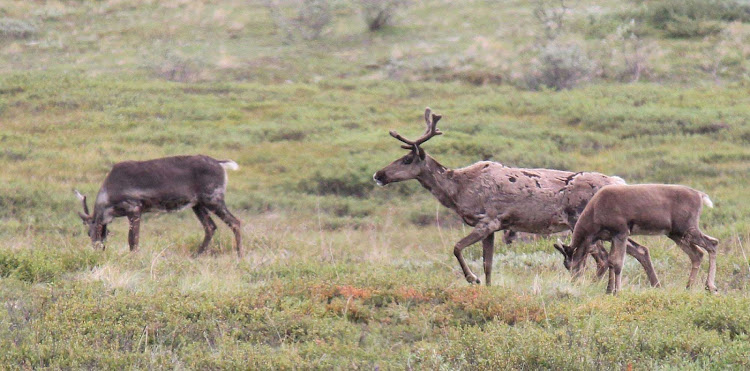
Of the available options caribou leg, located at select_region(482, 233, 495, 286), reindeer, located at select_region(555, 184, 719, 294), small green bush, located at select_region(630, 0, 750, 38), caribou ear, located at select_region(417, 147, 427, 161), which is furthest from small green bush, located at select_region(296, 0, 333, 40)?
reindeer, located at select_region(555, 184, 719, 294)

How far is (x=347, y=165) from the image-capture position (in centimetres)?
→ 2127

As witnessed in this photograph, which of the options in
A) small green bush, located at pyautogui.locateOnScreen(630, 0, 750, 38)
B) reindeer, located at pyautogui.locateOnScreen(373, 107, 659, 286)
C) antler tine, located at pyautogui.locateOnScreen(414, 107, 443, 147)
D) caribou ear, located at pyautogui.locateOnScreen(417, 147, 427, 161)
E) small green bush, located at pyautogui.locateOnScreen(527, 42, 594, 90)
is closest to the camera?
reindeer, located at pyautogui.locateOnScreen(373, 107, 659, 286)

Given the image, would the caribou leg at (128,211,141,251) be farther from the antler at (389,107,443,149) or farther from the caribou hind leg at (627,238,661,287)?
the caribou hind leg at (627,238,661,287)

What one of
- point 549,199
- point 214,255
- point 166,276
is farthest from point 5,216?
point 549,199

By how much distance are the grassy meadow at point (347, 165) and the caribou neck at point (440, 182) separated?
0.89 meters

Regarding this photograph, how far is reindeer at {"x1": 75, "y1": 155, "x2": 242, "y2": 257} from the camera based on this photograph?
14.0 m

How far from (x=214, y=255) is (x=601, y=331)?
6792 mm

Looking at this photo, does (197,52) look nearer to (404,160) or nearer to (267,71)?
(267,71)

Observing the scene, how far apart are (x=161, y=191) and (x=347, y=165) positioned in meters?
7.75

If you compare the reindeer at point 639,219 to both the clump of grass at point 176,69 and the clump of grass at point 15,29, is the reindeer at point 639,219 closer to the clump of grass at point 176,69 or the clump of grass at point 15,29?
the clump of grass at point 176,69

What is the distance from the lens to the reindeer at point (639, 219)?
9672 mm

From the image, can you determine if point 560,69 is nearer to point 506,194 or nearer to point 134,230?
point 134,230

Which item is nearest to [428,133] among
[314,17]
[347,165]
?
[347,165]

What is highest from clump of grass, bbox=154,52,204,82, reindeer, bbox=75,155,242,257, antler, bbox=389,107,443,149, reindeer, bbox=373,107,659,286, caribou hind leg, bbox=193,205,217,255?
antler, bbox=389,107,443,149
